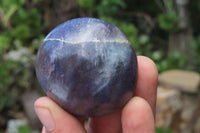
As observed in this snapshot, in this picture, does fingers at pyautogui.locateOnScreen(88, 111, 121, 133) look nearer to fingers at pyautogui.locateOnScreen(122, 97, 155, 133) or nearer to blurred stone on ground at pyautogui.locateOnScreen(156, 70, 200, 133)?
fingers at pyautogui.locateOnScreen(122, 97, 155, 133)

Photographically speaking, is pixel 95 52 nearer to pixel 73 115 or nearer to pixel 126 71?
pixel 126 71

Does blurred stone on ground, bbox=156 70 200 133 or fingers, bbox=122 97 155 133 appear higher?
fingers, bbox=122 97 155 133

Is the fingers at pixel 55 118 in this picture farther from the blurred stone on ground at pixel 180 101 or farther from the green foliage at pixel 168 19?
the green foliage at pixel 168 19

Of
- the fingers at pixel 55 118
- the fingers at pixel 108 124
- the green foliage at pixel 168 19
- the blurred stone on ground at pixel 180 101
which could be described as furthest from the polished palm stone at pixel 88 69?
the green foliage at pixel 168 19

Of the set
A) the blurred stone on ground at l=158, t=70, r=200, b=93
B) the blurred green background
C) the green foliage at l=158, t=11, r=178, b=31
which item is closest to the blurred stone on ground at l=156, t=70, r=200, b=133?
the blurred stone on ground at l=158, t=70, r=200, b=93

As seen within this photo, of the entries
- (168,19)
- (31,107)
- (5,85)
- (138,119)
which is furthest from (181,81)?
(138,119)

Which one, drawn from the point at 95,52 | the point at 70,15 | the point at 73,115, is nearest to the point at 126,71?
the point at 95,52
